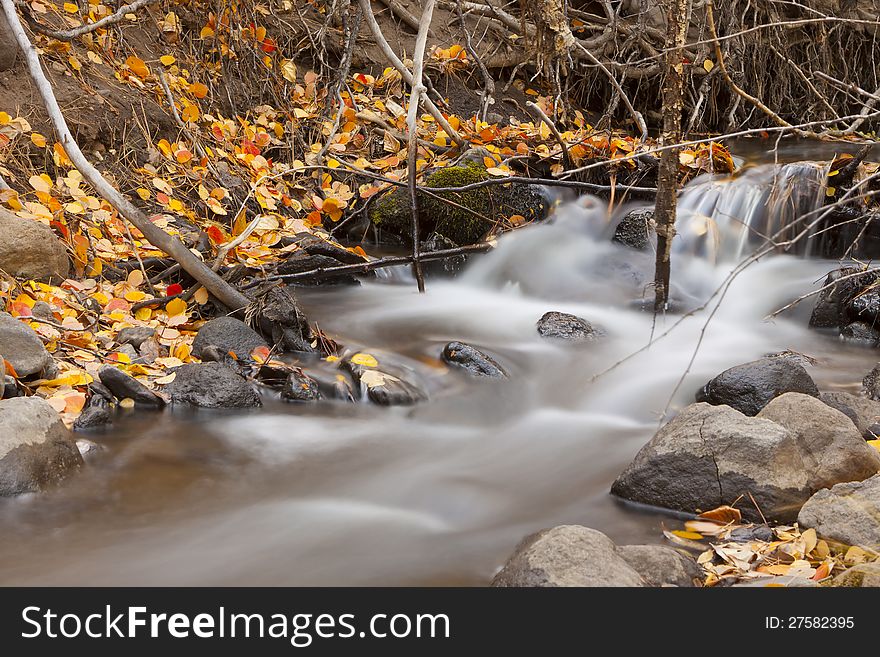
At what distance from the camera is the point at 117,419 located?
4.13 meters

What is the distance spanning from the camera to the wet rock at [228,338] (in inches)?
186

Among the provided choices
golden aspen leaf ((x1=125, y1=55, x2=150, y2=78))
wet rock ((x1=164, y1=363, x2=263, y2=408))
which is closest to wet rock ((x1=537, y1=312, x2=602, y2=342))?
wet rock ((x1=164, y1=363, x2=263, y2=408))

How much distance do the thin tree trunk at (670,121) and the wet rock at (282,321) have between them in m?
2.10

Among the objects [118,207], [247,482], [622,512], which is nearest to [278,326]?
[118,207]

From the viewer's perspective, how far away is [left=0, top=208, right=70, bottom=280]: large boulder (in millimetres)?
4840

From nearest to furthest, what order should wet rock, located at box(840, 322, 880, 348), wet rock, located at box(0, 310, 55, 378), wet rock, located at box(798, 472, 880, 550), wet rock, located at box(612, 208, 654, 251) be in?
wet rock, located at box(798, 472, 880, 550) → wet rock, located at box(0, 310, 55, 378) → wet rock, located at box(840, 322, 880, 348) → wet rock, located at box(612, 208, 654, 251)

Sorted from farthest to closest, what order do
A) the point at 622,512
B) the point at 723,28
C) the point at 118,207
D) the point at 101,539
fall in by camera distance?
the point at 723,28, the point at 118,207, the point at 622,512, the point at 101,539

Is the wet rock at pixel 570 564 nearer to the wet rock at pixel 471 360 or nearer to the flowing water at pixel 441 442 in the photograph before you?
the flowing water at pixel 441 442

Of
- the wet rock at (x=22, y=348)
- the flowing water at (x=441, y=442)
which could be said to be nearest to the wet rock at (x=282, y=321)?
the flowing water at (x=441, y=442)

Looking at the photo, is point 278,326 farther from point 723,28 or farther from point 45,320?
point 723,28

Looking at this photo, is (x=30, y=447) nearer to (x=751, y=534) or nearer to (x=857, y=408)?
(x=751, y=534)

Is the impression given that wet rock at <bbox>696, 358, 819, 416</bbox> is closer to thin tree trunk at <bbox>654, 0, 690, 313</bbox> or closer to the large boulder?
thin tree trunk at <bbox>654, 0, 690, 313</bbox>

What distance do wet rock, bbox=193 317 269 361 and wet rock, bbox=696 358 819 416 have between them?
8.21 feet
